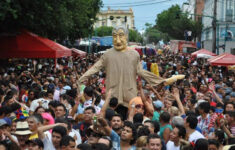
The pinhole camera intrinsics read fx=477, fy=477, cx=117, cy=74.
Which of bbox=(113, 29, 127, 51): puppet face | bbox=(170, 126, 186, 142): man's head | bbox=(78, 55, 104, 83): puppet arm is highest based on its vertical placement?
bbox=(113, 29, 127, 51): puppet face

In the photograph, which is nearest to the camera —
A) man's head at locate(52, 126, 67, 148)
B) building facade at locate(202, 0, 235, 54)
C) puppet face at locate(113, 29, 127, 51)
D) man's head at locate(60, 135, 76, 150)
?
man's head at locate(60, 135, 76, 150)

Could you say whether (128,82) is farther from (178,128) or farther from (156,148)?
(156,148)

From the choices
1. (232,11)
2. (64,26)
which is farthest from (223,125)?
(232,11)


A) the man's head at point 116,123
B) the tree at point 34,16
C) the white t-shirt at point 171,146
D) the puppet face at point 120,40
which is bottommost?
the white t-shirt at point 171,146

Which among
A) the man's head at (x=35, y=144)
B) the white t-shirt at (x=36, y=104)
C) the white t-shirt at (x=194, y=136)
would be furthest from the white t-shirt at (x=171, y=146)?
the white t-shirt at (x=36, y=104)

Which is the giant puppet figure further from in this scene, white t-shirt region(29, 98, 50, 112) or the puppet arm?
white t-shirt region(29, 98, 50, 112)

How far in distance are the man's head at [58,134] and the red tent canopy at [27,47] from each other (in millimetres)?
15341

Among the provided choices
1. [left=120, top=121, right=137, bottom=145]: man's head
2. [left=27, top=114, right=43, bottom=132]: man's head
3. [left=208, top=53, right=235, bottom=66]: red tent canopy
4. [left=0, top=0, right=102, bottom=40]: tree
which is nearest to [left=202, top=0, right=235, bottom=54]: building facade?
[left=208, top=53, right=235, bottom=66]: red tent canopy

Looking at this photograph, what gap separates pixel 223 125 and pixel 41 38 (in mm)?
15942

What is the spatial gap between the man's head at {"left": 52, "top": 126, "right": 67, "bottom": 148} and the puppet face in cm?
489

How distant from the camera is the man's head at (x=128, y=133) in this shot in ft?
22.6

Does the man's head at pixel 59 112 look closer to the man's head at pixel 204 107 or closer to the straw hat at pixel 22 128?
the straw hat at pixel 22 128

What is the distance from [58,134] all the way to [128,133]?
39.4 inches

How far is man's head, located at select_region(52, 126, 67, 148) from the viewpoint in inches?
263
